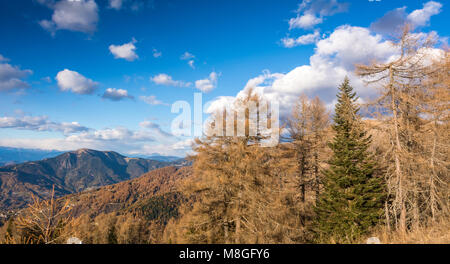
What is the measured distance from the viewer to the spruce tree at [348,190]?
14.2 m

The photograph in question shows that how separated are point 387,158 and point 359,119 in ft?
10.6

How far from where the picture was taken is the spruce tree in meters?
14.2

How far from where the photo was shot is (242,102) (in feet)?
48.9

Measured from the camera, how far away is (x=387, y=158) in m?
12.2

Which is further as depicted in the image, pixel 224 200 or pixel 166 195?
pixel 166 195

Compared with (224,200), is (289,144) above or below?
above

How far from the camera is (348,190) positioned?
14930 mm

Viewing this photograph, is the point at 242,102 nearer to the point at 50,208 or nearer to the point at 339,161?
the point at 339,161
